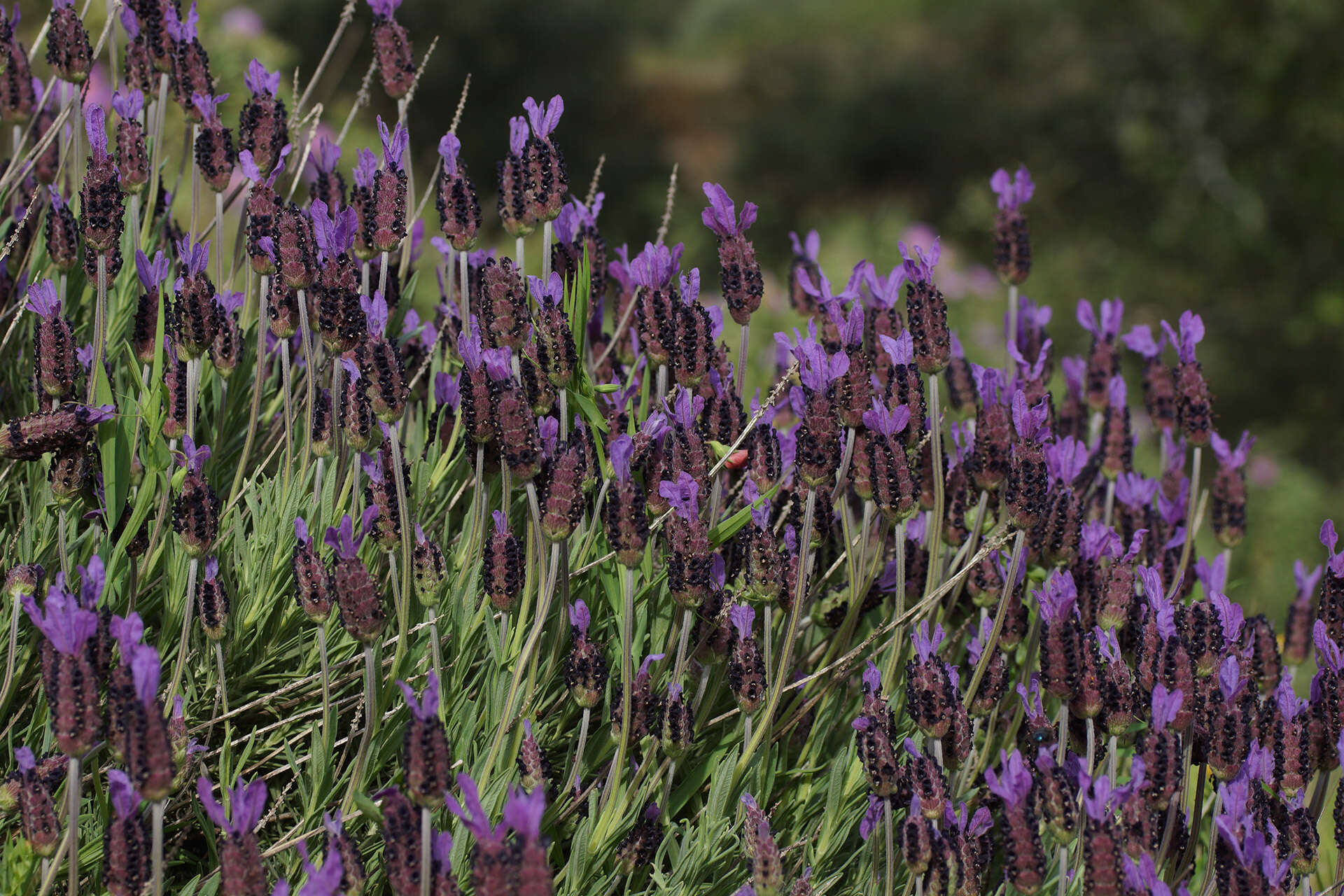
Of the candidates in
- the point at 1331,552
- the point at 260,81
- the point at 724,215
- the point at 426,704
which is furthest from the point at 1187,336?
the point at 260,81

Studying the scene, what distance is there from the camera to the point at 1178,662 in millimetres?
1405

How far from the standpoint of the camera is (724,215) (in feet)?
5.34

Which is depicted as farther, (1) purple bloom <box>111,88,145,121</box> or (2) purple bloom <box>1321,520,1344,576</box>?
(1) purple bloom <box>111,88,145,121</box>

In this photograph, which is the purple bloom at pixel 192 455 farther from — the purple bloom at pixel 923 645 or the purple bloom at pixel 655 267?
the purple bloom at pixel 923 645

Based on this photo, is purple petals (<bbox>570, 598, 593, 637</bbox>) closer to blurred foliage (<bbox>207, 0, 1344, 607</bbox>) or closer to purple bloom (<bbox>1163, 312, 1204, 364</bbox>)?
purple bloom (<bbox>1163, 312, 1204, 364</bbox>)

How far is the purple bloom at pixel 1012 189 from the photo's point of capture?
212cm

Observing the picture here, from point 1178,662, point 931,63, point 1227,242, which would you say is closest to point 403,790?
point 1178,662

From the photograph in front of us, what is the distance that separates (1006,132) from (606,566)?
1461cm

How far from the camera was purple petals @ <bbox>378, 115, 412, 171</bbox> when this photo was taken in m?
1.55

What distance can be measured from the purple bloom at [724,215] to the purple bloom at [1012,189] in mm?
692

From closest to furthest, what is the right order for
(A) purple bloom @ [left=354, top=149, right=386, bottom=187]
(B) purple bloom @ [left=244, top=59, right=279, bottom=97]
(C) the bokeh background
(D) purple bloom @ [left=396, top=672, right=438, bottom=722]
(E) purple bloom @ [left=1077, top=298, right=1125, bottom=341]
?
(D) purple bloom @ [left=396, top=672, right=438, bottom=722] → (A) purple bloom @ [left=354, top=149, right=386, bottom=187] → (B) purple bloom @ [left=244, top=59, right=279, bottom=97] → (E) purple bloom @ [left=1077, top=298, right=1125, bottom=341] → (C) the bokeh background

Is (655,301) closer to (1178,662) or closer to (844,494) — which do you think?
(844,494)

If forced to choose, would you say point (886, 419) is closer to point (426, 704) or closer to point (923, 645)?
point (923, 645)

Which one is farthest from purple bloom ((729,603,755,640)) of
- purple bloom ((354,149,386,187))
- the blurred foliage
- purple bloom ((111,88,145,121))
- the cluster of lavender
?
the blurred foliage
